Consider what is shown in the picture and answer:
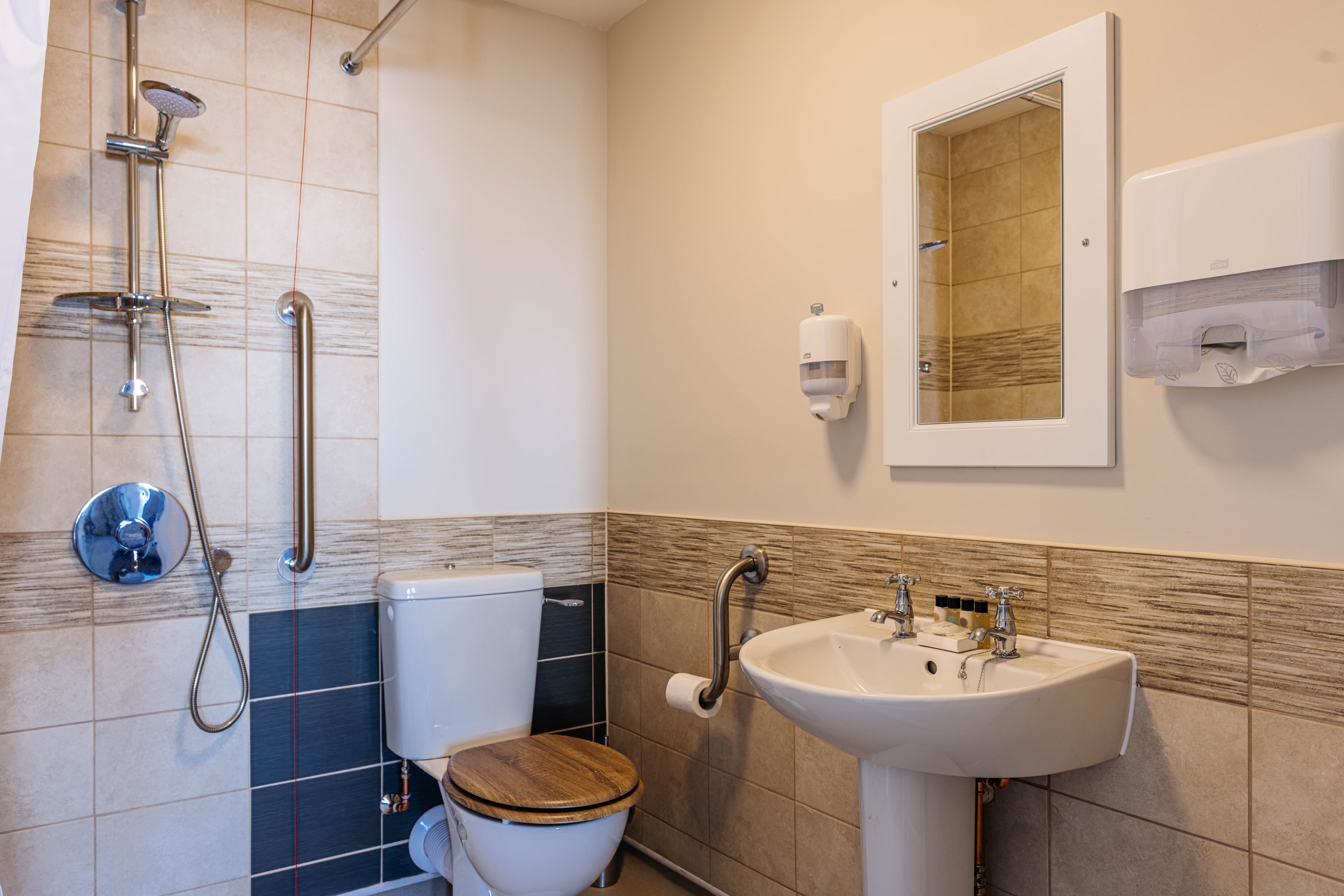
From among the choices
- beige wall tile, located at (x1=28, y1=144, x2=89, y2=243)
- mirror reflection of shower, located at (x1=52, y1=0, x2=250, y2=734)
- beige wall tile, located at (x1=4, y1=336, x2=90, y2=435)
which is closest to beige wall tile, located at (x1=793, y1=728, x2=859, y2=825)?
mirror reflection of shower, located at (x1=52, y1=0, x2=250, y2=734)

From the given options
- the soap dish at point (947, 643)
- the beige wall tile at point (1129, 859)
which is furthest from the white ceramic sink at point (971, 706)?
the beige wall tile at point (1129, 859)

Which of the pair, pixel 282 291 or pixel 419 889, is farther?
pixel 419 889

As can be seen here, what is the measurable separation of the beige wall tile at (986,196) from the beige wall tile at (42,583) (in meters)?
1.91

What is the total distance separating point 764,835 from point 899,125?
157 cm

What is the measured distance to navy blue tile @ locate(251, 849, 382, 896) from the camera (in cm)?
209

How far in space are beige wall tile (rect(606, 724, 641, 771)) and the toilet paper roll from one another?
570mm

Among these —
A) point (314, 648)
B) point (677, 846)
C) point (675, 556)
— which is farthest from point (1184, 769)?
point (314, 648)

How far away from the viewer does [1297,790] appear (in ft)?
3.91

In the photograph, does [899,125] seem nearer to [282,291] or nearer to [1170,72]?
[1170,72]

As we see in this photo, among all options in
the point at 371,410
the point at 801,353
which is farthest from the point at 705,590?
the point at 371,410

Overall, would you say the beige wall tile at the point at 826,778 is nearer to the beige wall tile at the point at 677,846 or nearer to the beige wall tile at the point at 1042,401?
the beige wall tile at the point at 677,846

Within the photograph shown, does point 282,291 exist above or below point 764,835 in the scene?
above

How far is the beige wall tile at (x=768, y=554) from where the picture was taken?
78.1 inches

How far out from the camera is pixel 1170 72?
1323mm
